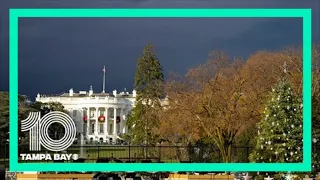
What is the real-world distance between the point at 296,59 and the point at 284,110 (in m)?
3.18

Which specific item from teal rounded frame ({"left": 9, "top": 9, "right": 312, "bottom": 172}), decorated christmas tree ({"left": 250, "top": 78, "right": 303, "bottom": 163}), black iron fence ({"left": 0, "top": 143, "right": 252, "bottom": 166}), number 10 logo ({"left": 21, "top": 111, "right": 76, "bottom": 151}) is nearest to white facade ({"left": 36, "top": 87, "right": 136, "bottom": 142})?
black iron fence ({"left": 0, "top": 143, "right": 252, "bottom": 166})

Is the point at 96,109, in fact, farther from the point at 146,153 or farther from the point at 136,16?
the point at 136,16

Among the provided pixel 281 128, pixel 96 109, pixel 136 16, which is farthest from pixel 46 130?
pixel 281 128

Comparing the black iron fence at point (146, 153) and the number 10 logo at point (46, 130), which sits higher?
the number 10 logo at point (46, 130)

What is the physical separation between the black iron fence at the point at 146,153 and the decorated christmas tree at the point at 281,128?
2.52 ft

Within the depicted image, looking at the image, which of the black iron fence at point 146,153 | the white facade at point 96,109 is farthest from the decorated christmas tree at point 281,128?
the white facade at point 96,109

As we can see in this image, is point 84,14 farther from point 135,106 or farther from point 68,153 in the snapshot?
point 135,106

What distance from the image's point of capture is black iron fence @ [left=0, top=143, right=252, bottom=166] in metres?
12.6

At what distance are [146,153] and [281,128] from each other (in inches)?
126

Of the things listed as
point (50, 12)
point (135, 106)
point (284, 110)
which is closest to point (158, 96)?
point (135, 106)

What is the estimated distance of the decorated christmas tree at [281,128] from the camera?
12484 mm

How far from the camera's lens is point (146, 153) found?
15086mm

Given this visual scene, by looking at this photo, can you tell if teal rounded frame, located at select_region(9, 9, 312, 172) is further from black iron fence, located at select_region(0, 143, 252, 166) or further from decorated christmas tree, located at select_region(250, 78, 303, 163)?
decorated christmas tree, located at select_region(250, 78, 303, 163)

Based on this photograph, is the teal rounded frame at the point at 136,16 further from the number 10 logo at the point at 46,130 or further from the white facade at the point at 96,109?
the white facade at the point at 96,109
